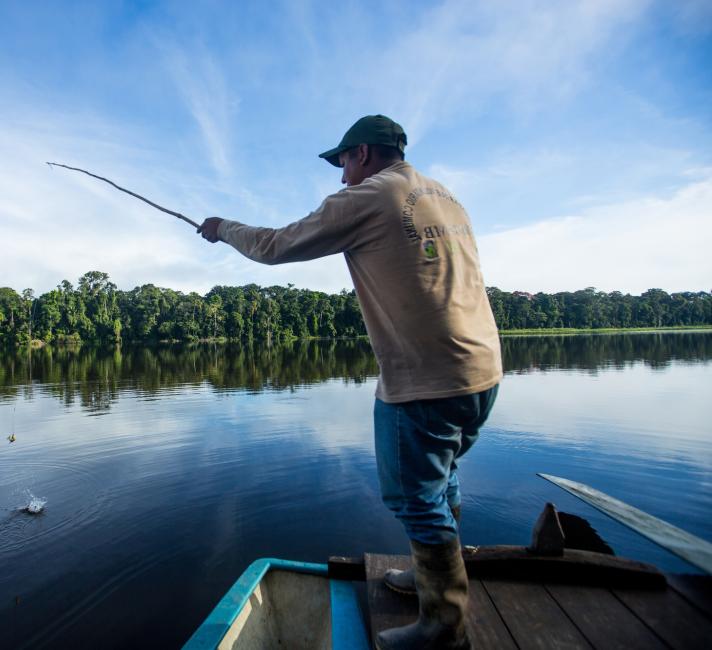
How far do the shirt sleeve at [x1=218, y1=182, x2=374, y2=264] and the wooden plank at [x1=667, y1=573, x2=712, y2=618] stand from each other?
2699 mm

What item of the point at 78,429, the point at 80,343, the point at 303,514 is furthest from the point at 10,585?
the point at 80,343

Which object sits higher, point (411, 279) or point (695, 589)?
point (411, 279)

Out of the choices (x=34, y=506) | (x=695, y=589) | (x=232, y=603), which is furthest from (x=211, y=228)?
(x=34, y=506)

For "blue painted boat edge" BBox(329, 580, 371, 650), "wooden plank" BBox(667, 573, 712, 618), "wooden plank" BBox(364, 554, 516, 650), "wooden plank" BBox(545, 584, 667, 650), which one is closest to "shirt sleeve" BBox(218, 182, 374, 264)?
"wooden plank" BBox(364, 554, 516, 650)

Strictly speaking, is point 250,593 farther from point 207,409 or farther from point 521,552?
point 207,409

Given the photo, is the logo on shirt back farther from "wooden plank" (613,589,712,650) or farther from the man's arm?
"wooden plank" (613,589,712,650)

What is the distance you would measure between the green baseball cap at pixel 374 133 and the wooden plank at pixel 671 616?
9.41 feet

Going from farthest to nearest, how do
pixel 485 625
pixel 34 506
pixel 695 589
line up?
pixel 34 506 → pixel 695 589 → pixel 485 625

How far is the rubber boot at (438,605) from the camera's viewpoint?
6.86 ft

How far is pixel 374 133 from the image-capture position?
2.49 metres

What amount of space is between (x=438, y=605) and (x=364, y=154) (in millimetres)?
2365

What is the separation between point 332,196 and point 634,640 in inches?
104

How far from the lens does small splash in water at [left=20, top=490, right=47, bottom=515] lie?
6906mm

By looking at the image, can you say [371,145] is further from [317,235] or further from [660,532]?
[660,532]
